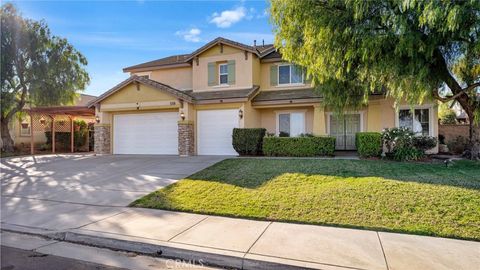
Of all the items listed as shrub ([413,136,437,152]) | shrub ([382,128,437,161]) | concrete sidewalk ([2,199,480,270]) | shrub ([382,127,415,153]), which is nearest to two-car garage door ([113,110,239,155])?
shrub ([382,127,415,153])

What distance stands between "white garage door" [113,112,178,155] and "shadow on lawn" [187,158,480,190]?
625 centimetres

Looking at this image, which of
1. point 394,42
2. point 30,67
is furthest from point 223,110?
point 30,67

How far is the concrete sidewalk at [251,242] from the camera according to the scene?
431 centimetres

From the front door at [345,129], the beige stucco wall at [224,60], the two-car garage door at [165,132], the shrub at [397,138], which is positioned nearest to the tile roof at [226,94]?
the beige stucco wall at [224,60]

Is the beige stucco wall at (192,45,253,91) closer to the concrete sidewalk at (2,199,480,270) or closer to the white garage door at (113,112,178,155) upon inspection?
the white garage door at (113,112,178,155)

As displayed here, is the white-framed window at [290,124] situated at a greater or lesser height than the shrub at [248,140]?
greater

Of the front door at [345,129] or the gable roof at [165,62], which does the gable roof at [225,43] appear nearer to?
the gable roof at [165,62]

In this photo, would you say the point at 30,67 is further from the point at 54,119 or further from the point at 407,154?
the point at 407,154

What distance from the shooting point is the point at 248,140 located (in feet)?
48.4

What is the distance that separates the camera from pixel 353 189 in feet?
24.5

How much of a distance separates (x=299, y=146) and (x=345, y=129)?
4.40m

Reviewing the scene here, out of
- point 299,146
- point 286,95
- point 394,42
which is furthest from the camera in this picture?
point 286,95

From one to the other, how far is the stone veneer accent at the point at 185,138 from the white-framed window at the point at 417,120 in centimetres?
1086

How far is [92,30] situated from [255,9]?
23.9 ft
